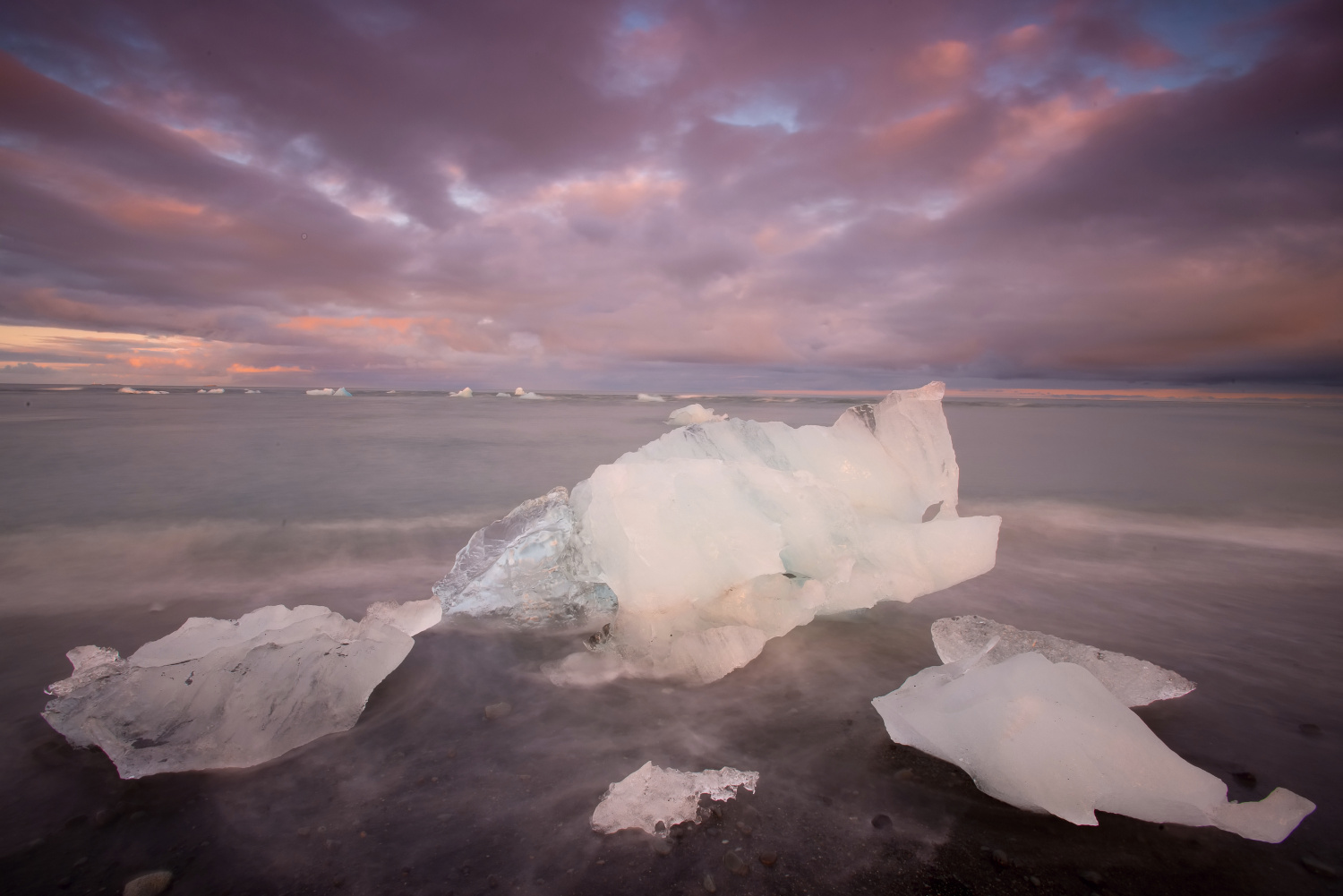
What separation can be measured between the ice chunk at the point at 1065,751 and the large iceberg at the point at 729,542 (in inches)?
40.3

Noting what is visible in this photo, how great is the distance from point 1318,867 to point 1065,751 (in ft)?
2.13

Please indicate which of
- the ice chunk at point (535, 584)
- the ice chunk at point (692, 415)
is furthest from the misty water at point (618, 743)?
the ice chunk at point (692, 415)

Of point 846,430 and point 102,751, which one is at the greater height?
point 846,430

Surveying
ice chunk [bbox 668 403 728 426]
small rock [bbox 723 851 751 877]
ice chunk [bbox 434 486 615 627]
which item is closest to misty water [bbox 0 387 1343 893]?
small rock [bbox 723 851 751 877]

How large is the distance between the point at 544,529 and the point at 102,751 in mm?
2120

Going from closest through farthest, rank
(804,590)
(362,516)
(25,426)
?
(804,590), (362,516), (25,426)

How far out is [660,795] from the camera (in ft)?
6.27

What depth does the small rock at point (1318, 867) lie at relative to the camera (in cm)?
162

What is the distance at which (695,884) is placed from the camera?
1596 millimetres

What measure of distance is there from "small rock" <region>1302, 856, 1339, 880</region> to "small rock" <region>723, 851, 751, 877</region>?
1590 millimetres

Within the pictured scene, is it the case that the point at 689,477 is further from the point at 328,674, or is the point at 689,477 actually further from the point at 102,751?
the point at 102,751

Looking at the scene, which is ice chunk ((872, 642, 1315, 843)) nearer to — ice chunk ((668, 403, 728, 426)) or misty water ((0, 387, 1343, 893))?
misty water ((0, 387, 1343, 893))

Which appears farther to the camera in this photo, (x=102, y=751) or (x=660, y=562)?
(x=660, y=562)

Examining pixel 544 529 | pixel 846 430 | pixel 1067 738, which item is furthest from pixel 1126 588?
pixel 544 529
